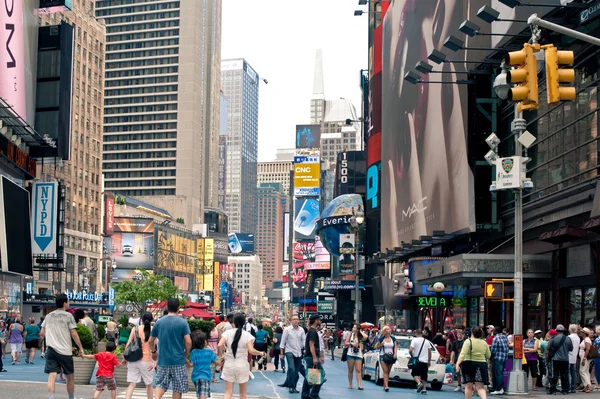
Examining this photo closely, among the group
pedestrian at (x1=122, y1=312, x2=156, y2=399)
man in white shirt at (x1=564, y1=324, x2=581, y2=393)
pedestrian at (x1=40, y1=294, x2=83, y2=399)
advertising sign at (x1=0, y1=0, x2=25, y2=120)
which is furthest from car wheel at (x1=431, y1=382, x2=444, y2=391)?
advertising sign at (x1=0, y1=0, x2=25, y2=120)

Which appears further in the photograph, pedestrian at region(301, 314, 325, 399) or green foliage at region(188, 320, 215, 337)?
green foliage at region(188, 320, 215, 337)

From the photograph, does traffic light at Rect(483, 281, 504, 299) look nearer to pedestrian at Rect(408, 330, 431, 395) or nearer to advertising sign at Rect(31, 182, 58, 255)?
pedestrian at Rect(408, 330, 431, 395)

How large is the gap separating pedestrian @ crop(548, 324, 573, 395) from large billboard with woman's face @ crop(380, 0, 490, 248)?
1476cm

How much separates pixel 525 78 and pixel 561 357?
42.4 feet

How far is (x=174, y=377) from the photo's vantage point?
14.7 m

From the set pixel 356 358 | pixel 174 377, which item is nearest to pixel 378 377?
pixel 356 358

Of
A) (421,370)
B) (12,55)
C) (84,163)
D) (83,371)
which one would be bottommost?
(421,370)

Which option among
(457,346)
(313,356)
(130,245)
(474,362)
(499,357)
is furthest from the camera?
(130,245)

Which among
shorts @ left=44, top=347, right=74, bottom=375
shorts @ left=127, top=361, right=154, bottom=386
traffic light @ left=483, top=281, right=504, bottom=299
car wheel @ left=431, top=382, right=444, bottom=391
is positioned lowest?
car wheel @ left=431, top=382, right=444, bottom=391

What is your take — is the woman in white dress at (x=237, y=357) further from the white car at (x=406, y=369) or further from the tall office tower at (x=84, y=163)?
the tall office tower at (x=84, y=163)

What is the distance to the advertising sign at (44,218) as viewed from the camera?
65.4 m

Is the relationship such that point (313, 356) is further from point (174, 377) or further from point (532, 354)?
point (532, 354)

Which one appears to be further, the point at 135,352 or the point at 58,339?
the point at 135,352

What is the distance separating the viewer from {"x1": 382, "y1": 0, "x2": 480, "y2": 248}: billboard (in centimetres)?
4147
